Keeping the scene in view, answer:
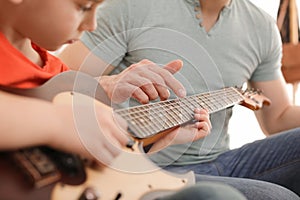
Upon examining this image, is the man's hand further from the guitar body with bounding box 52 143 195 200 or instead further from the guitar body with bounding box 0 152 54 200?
the guitar body with bounding box 0 152 54 200

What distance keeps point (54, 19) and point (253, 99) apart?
734 millimetres

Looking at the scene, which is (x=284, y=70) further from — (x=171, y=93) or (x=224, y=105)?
(x=171, y=93)

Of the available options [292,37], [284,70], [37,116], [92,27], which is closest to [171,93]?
[92,27]

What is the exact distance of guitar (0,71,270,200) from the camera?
493 mm

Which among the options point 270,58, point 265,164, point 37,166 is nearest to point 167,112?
point 37,166

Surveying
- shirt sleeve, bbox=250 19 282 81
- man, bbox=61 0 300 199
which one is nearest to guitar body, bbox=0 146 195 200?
man, bbox=61 0 300 199

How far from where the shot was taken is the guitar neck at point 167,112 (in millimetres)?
638

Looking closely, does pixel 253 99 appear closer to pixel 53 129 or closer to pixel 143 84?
pixel 143 84

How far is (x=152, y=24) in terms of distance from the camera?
1104 millimetres

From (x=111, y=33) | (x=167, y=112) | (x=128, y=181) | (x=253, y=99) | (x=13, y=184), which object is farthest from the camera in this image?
(x=253, y=99)

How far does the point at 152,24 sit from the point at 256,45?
12.4 inches

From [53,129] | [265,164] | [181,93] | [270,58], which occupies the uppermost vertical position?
[53,129]

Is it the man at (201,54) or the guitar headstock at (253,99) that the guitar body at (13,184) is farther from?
the guitar headstock at (253,99)

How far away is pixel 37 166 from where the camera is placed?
0.50 metres
